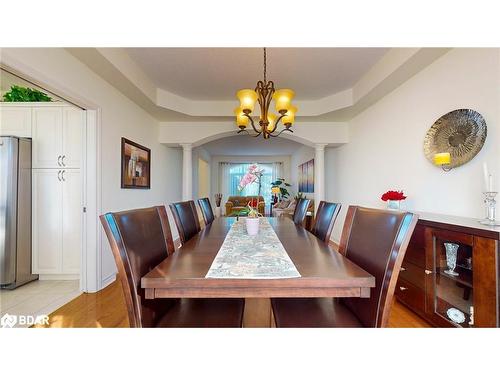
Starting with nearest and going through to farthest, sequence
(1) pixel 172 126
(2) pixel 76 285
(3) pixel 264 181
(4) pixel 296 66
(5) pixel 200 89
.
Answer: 1. (2) pixel 76 285
2. (4) pixel 296 66
3. (5) pixel 200 89
4. (1) pixel 172 126
5. (3) pixel 264 181

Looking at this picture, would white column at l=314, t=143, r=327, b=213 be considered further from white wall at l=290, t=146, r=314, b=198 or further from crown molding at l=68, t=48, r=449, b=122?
white wall at l=290, t=146, r=314, b=198

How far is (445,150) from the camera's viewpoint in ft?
6.73

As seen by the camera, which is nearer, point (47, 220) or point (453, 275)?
point (453, 275)

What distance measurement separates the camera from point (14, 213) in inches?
93.0

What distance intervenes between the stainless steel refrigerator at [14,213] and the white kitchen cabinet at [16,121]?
185 mm

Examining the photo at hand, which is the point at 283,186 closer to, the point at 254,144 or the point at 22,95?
the point at 254,144

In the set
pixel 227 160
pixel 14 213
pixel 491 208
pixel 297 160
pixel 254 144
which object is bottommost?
pixel 14 213

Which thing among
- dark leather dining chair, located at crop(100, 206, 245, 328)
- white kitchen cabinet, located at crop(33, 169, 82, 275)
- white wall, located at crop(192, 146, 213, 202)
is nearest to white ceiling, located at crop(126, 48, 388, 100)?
white kitchen cabinet, located at crop(33, 169, 82, 275)

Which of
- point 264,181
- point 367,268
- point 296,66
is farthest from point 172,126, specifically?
point 264,181

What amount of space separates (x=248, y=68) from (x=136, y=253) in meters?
2.58

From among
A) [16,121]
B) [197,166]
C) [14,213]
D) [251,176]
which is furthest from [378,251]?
[197,166]
